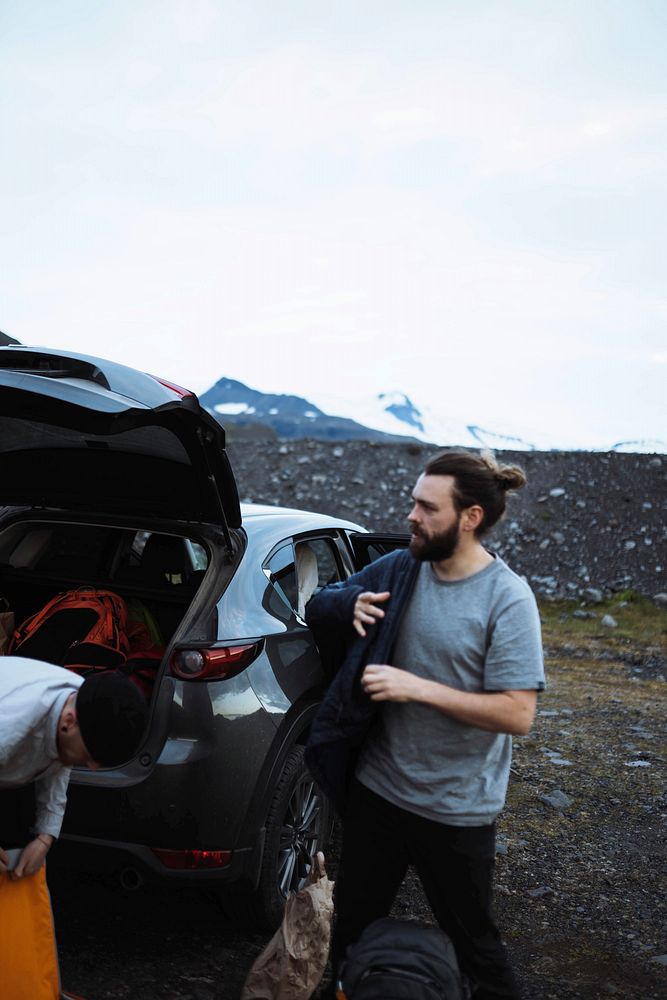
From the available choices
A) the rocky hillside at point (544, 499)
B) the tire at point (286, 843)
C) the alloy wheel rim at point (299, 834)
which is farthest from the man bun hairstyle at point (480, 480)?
the rocky hillside at point (544, 499)

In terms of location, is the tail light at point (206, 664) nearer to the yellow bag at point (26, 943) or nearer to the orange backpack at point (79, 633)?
the orange backpack at point (79, 633)

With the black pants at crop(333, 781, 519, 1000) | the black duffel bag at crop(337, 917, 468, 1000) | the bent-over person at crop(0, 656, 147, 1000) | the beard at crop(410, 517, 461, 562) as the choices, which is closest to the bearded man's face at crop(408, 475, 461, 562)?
the beard at crop(410, 517, 461, 562)

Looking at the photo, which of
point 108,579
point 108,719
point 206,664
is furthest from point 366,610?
point 108,579

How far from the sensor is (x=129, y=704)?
7.84 feet

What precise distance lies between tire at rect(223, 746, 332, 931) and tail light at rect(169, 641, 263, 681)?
1.65ft

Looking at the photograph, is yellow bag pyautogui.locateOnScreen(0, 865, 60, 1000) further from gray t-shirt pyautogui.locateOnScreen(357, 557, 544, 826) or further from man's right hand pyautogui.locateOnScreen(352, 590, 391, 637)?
man's right hand pyautogui.locateOnScreen(352, 590, 391, 637)

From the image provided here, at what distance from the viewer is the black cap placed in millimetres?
A: 2361

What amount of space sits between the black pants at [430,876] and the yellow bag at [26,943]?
2.77 feet

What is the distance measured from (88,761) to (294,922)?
3.52 ft

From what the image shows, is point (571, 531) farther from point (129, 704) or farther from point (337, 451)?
point (129, 704)

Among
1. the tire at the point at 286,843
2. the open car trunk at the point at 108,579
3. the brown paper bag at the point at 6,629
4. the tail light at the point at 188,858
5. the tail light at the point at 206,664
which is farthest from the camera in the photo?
the brown paper bag at the point at 6,629

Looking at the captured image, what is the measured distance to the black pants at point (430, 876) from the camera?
2527mm

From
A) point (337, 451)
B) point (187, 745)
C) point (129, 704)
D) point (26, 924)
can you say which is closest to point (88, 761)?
point (129, 704)

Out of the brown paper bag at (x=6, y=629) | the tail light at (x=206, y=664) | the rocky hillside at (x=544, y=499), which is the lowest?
the rocky hillside at (x=544, y=499)
